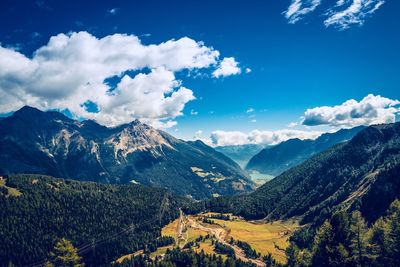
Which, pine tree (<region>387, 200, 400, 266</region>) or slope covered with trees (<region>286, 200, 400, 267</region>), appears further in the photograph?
slope covered with trees (<region>286, 200, 400, 267</region>)

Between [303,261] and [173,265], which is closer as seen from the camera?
[303,261]

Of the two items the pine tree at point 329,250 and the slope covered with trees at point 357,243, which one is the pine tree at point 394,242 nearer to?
the slope covered with trees at point 357,243

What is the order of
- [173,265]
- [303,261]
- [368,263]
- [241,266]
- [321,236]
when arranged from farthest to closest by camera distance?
1. [241,266]
2. [173,265]
3. [303,261]
4. [321,236]
5. [368,263]

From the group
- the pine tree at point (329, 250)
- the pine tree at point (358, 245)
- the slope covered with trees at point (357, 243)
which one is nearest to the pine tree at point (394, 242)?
the slope covered with trees at point (357, 243)

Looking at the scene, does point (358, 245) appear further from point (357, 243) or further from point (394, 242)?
point (394, 242)

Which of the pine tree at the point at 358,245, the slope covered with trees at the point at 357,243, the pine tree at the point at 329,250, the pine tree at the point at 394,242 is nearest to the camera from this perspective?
the pine tree at the point at 394,242

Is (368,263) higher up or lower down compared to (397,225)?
lower down

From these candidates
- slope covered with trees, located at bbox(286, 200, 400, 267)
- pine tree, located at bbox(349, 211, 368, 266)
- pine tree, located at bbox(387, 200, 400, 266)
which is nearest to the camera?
pine tree, located at bbox(387, 200, 400, 266)

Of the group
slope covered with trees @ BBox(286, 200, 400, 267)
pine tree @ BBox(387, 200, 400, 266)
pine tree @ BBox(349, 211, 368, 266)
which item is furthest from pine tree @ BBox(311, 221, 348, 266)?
pine tree @ BBox(387, 200, 400, 266)

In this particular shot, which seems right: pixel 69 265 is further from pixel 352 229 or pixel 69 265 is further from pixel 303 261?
pixel 352 229

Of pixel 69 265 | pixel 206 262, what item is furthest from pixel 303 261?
pixel 69 265

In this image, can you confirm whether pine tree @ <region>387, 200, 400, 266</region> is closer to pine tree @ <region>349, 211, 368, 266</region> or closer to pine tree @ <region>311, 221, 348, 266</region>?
pine tree @ <region>349, 211, 368, 266</region>
